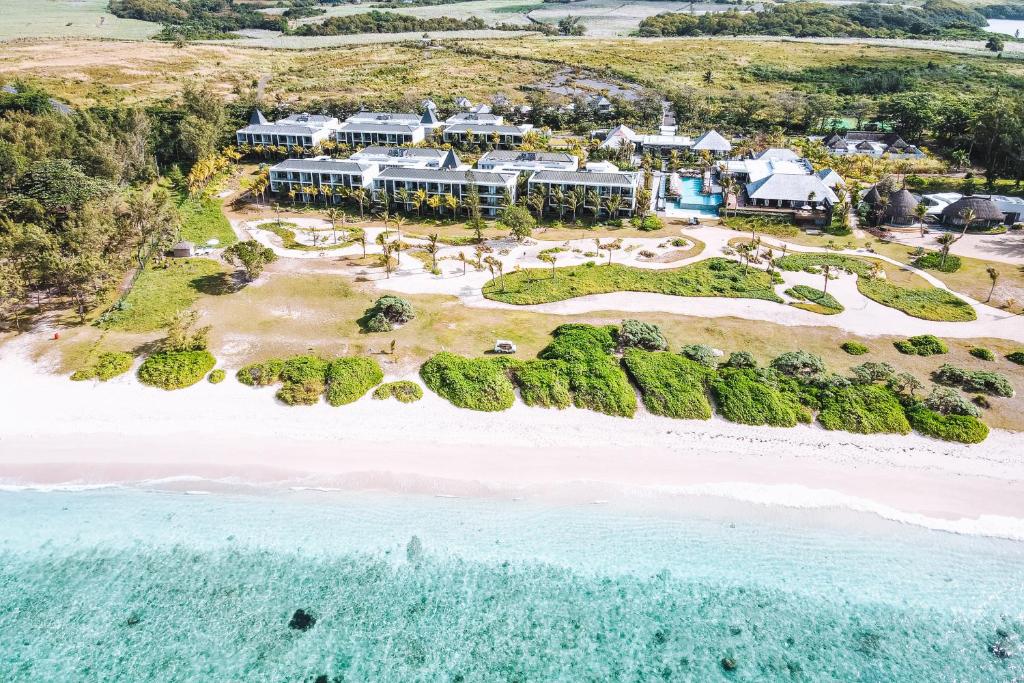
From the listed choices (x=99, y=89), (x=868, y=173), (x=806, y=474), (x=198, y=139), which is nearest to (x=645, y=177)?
(x=868, y=173)

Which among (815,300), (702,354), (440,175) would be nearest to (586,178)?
(440,175)

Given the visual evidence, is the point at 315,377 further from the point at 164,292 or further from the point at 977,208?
the point at 977,208

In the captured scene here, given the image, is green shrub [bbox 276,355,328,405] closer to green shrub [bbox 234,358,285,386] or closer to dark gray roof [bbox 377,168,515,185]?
green shrub [bbox 234,358,285,386]

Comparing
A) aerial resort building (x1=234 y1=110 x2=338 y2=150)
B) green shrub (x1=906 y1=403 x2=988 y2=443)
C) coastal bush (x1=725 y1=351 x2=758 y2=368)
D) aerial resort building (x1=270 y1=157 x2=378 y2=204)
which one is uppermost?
aerial resort building (x1=234 y1=110 x2=338 y2=150)

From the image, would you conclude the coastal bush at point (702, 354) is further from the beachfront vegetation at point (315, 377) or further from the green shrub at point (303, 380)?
the green shrub at point (303, 380)

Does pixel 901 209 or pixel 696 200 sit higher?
pixel 901 209

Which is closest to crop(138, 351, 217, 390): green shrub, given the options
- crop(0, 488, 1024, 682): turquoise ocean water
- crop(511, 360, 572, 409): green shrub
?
crop(0, 488, 1024, 682): turquoise ocean water

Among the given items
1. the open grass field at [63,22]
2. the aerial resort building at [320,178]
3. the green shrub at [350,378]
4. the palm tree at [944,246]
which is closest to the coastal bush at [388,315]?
the green shrub at [350,378]
